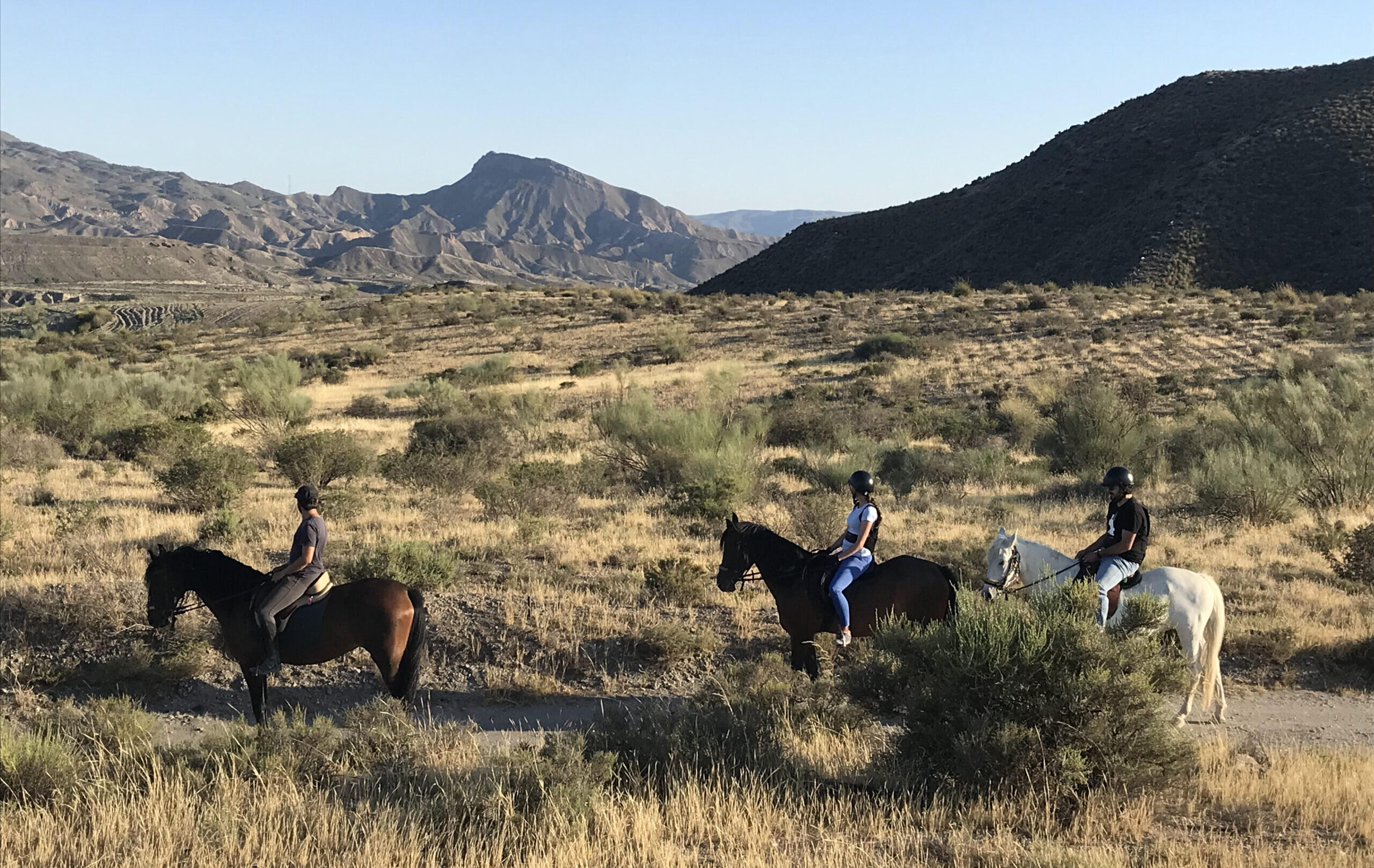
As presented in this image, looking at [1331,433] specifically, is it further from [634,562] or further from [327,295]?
[327,295]

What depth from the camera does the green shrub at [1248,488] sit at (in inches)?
568

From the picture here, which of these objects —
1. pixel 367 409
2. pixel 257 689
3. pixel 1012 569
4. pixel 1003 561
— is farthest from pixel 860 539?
pixel 367 409

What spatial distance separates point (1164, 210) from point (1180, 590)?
219ft

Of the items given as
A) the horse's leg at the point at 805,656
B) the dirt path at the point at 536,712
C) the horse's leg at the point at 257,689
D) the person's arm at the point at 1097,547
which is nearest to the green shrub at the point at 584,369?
the dirt path at the point at 536,712

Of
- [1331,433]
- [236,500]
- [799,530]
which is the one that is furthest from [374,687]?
[1331,433]

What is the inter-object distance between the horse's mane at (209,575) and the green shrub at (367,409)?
68.3ft

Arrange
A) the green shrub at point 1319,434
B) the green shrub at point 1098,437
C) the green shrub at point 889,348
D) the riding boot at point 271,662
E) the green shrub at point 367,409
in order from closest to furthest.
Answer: the riding boot at point 271,662 < the green shrub at point 1319,434 < the green shrub at point 1098,437 < the green shrub at point 367,409 < the green shrub at point 889,348

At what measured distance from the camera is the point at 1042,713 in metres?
5.50

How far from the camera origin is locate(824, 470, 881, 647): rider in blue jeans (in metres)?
7.74

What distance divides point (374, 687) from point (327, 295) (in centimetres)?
8279

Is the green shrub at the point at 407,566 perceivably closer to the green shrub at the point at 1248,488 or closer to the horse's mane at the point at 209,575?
the horse's mane at the point at 209,575

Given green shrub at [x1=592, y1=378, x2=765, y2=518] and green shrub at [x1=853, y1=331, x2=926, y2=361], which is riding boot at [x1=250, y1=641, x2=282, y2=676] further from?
green shrub at [x1=853, y1=331, x2=926, y2=361]

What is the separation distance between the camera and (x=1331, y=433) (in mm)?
16141

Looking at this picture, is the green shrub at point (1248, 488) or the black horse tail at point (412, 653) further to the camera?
the green shrub at point (1248, 488)
